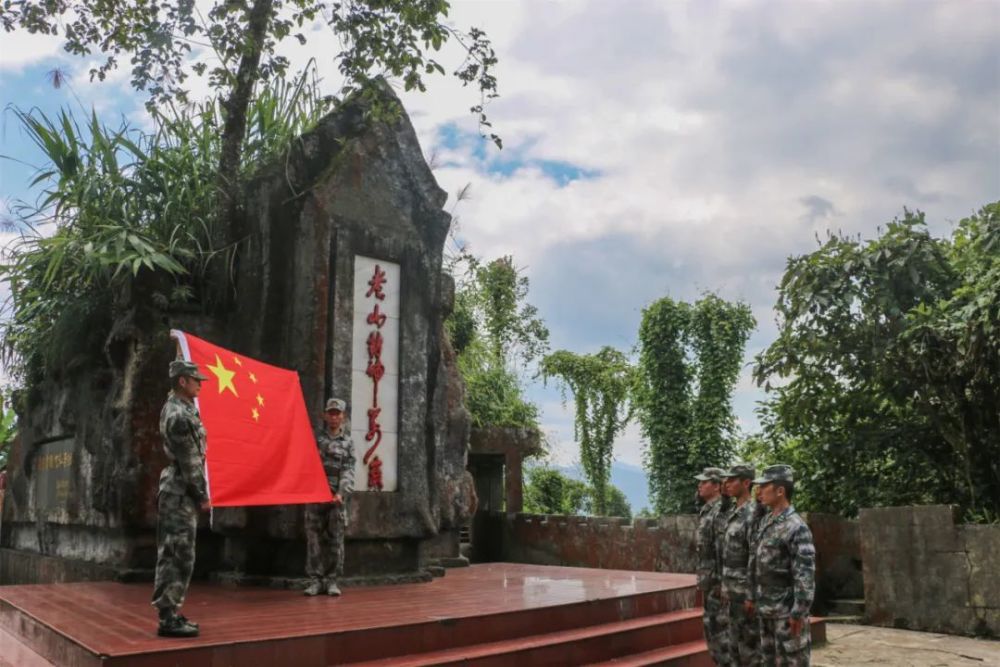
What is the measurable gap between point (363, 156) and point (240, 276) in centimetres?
160

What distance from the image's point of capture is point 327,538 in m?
6.80

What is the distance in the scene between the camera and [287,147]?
817 centimetres

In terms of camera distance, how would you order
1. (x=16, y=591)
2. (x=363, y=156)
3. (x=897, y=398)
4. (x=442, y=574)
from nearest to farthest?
(x=16, y=591) → (x=363, y=156) → (x=442, y=574) → (x=897, y=398)

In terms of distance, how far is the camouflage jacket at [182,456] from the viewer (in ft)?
15.9

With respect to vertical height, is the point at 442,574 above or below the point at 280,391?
below

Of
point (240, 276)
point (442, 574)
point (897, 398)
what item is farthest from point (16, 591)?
point (897, 398)

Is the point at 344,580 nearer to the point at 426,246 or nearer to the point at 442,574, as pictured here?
the point at 442,574

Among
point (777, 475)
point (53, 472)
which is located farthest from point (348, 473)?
point (53, 472)

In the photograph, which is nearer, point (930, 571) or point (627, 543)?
point (930, 571)

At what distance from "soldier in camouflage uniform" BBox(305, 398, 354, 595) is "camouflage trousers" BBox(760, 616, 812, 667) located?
3229 mm

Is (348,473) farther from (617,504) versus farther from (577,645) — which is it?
(617,504)

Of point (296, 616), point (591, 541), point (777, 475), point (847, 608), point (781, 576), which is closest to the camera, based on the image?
point (781, 576)

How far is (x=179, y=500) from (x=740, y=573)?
340cm

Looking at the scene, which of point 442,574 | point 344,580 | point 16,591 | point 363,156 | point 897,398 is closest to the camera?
point 16,591
